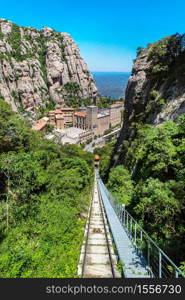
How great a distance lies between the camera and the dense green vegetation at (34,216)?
8735 millimetres

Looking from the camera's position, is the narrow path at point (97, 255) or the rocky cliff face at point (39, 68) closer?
the narrow path at point (97, 255)

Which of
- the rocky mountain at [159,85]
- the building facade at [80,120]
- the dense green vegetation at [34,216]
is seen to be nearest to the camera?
the dense green vegetation at [34,216]

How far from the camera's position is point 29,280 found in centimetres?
444

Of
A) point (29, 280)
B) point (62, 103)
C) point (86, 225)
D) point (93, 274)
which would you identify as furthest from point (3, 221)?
point (62, 103)

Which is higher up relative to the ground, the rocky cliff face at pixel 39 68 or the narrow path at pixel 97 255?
the rocky cliff face at pixel 39 68

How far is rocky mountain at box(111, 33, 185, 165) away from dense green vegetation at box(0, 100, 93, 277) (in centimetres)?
1125

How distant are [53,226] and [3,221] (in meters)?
4.24

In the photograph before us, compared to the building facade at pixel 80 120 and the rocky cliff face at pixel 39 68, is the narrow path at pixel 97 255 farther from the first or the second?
the rocky cliff face at pixel 39 68

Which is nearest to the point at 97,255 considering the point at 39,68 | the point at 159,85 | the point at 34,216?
the point at 34,216

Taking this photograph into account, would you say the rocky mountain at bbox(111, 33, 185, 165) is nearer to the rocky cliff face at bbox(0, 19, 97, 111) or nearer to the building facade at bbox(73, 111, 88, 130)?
the building facade at bbox(73, 111, 88, 130)

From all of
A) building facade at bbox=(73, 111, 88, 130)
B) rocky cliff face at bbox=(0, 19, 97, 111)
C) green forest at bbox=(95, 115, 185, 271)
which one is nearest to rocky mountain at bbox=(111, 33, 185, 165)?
green forest at bbox=(95, 115, 185, 271)

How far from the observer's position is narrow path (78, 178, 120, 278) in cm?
829

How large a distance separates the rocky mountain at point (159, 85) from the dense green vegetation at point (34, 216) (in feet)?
36.9

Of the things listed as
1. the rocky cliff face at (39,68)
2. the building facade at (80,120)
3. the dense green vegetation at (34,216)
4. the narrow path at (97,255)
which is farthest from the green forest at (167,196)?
the rocky cliff face at (39,68)
